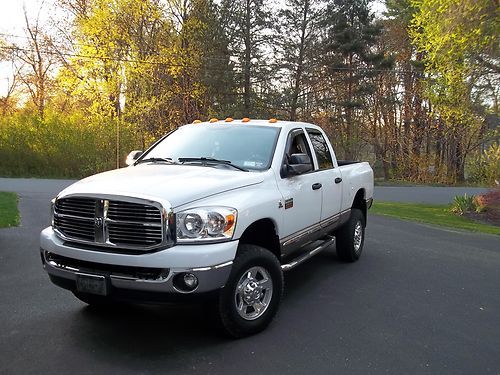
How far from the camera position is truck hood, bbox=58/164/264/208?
3.69 meters

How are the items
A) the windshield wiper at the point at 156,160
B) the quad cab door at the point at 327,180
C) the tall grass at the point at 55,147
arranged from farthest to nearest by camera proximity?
the tall grass at the point at 55,147 → the quad cab door at the point at 327,180 → the windshield wiper at the point at 156,160

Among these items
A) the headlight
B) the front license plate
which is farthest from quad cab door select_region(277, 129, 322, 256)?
the front license plate

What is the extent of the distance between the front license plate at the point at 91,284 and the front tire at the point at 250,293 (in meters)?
0.94

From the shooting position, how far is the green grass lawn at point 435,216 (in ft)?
40.6

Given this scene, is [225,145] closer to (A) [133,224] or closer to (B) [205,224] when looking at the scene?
(B) [205,224]

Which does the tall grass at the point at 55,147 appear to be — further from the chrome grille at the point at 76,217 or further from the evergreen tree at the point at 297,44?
the chrome grille at the point at 76,217

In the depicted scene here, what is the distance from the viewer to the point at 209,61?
96.7ft

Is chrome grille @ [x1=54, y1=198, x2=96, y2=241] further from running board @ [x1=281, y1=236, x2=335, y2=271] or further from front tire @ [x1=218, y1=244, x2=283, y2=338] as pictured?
running board @ [x1=281, y1=236, x2=335, y2=271]

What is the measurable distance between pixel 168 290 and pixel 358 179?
13.8 ft

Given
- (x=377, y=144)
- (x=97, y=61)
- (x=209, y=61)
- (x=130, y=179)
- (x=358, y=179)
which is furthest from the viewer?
(x=377, y=144)

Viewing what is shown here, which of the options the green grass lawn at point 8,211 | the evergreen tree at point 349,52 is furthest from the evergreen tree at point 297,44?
the green grass lawn at point 8,211

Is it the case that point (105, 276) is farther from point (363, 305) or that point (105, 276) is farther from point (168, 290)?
point (363, 305)

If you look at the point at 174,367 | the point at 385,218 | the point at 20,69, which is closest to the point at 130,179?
the point at 174,367

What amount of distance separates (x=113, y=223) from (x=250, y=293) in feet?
4.44
